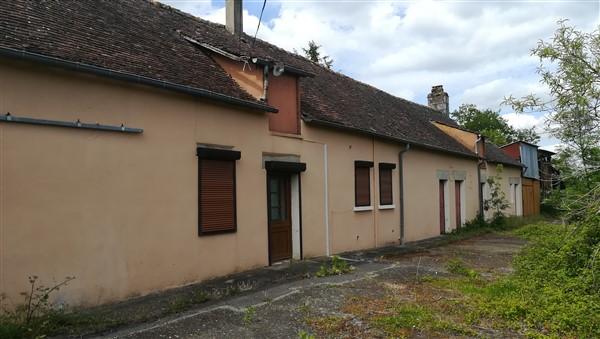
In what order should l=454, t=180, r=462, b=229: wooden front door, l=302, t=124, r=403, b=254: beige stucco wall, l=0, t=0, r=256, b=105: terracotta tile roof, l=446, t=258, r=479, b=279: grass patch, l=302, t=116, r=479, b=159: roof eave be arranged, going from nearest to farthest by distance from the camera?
l=0, t=0, r=256, b=105: terracotta tile roof
l=446, t=258, r=479, b=279: grass patch
l=302, t=116, r=479, b=159: roof eave
l=302, t=124, r=403, b=254: beige stucco wall
l=454, t=180, r=462, b=229: wooden front door

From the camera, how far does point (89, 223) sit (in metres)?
6.41

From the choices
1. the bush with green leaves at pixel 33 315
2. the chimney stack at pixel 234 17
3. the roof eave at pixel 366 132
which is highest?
the chimney stack at pixel 234 17

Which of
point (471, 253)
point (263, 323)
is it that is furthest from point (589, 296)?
point (471, 253)

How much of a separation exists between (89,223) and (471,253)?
9720 mm

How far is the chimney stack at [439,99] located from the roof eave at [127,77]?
738 inches

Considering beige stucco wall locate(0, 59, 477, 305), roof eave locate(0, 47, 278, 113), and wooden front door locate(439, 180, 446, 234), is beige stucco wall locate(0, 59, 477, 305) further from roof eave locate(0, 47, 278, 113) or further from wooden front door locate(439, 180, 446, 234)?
wooden front door locate(439, 180, 446, 234)

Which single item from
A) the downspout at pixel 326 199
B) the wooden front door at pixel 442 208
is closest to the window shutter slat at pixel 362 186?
the downspout at pixel 326 199

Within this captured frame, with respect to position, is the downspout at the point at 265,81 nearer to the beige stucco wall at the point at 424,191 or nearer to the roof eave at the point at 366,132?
the roof eave at the point at 366,132

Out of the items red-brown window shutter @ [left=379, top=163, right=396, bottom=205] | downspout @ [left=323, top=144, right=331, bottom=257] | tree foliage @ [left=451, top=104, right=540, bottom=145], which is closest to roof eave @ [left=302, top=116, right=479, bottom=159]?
downspout @ [left=323, top=144, right=331, bottom=257]

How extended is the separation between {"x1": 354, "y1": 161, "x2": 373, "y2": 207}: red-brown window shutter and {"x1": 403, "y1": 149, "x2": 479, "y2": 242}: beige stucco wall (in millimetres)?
2197

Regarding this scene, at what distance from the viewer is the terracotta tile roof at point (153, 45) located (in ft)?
21.8

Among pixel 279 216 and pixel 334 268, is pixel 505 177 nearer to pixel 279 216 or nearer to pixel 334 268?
pixel 279 216

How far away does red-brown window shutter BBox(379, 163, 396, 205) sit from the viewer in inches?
526

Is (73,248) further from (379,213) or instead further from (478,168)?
(478,168)
